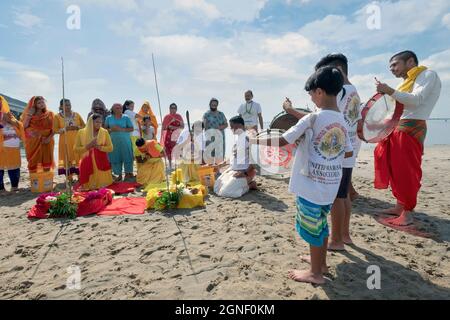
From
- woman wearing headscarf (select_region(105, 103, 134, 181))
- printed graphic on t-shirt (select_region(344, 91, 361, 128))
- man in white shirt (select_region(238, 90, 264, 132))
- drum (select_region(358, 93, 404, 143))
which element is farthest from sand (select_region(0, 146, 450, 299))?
man in white shirt (select_region(238, 90, 264, 132))

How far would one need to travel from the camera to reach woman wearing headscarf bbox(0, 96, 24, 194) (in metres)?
5.87

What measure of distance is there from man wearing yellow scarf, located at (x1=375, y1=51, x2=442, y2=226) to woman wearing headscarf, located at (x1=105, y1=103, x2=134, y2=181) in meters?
5.43

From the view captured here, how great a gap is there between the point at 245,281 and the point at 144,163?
484cm

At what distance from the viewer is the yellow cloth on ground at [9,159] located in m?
5.96

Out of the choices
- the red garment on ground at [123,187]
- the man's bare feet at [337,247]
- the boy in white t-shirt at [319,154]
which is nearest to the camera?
the boy in white t-shirt at [319,154]

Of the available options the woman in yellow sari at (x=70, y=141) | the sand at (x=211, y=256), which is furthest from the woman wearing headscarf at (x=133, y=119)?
the sand at (x=211, y=256)

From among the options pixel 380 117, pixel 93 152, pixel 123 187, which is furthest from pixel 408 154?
pixel 93 152

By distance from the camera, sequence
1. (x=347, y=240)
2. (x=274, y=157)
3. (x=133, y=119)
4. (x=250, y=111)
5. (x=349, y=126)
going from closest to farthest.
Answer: (x=349, y=126)
(x=347, y=240)
(x=274, y=157)
(x=133, y=119)
(x=250, y=111)

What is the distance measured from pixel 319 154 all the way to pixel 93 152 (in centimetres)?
525

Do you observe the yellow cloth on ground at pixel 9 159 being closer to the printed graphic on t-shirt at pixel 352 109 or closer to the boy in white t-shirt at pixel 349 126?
the boy in white t-shirt at pixel 349 126

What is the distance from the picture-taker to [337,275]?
7.95ft

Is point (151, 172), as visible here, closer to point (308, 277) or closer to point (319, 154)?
point (308, 277)

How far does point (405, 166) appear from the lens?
11.6ft
